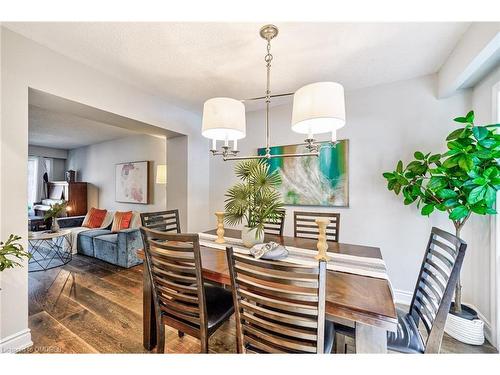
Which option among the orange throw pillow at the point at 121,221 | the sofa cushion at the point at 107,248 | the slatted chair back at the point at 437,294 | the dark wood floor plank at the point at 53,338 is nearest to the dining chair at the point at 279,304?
the slatted chair back at the point at 437,294

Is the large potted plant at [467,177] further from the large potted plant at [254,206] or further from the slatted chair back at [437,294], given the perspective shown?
the large potted plant at [254,206]

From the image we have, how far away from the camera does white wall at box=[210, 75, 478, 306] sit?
229cm

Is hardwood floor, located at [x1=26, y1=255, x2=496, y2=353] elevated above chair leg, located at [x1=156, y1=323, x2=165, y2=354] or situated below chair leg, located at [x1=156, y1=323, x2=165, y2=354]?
below

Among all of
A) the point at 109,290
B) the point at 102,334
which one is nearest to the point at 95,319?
the point at 102,334

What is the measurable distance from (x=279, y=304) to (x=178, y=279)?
0.65 metres

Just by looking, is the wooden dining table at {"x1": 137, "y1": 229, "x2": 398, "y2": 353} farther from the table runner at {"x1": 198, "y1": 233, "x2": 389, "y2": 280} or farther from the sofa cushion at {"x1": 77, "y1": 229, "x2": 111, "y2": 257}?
the sofa cushion at {"x1": 77, "y1": 229, "x2": 111, "y2": 257}

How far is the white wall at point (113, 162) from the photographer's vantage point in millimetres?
4514

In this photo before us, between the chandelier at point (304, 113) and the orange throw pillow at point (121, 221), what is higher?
the chandelier at point (304, 113)

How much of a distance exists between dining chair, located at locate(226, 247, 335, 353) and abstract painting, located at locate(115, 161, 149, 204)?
418 cm

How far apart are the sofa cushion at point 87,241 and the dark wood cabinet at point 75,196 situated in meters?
1.97

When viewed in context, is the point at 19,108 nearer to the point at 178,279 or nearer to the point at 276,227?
the point at 178,279

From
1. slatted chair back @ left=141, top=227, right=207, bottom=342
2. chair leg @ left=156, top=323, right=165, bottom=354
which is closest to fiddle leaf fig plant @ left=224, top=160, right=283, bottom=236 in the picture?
slatted chair back @ left=141, top=227, right=207, bottom=342
